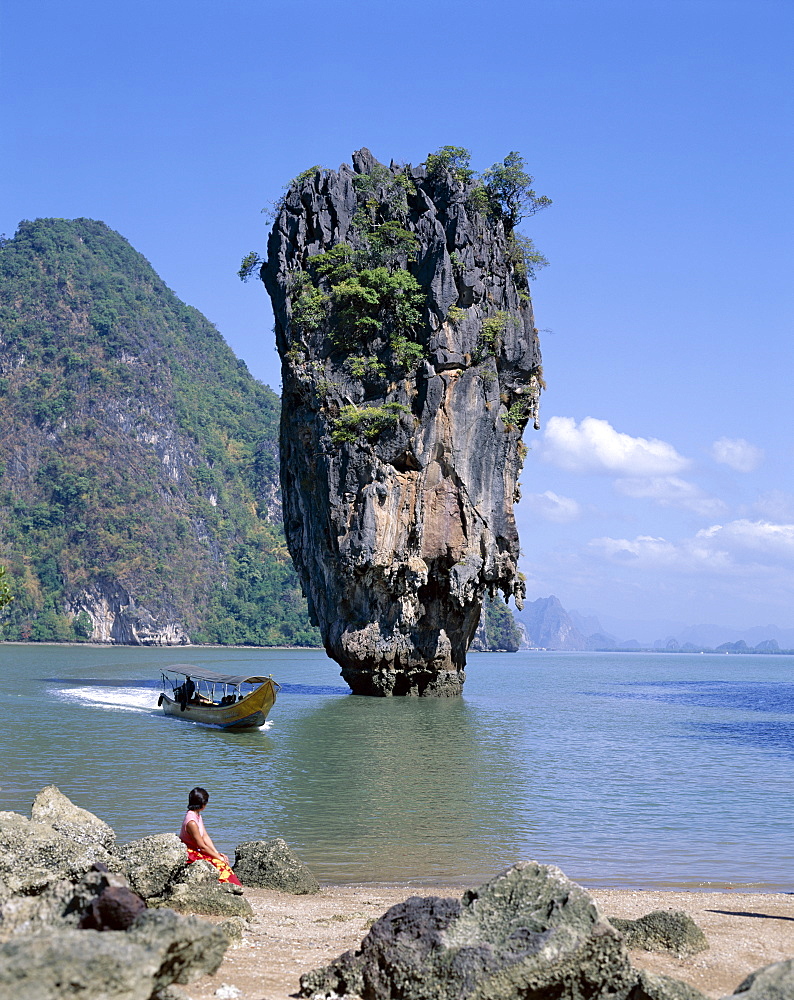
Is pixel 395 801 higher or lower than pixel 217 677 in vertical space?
lower

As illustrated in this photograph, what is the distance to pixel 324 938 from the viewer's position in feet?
22.8

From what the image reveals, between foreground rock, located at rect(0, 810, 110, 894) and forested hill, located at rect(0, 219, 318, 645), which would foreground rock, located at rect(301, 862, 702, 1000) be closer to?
foreground rock, located at rect(0, 810, 110, 894)

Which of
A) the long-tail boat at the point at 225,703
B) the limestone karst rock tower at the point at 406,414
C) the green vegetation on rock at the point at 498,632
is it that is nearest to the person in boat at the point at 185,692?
the long-tail boat at the point at 225,703

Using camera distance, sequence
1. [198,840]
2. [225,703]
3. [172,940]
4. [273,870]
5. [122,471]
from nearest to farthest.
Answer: [172,940], [198,840], [273,870], [225,703], [122,471]

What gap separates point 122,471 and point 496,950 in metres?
116

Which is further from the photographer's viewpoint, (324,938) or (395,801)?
(395,801)

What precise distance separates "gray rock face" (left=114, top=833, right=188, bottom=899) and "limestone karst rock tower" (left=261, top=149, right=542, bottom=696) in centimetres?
2298

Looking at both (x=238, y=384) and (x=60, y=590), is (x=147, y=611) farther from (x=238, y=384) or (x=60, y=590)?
(x=238, y=384)

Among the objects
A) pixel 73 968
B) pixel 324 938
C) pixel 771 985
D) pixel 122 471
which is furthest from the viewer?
pixel 122 471

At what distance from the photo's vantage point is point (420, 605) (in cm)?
3216

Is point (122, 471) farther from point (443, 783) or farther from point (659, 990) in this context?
point (659, 990)

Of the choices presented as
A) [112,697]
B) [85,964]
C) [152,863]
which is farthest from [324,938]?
[112,697]

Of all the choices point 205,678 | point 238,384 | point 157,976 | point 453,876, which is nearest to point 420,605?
point 205,678

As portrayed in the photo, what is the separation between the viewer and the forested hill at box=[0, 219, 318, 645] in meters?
103
